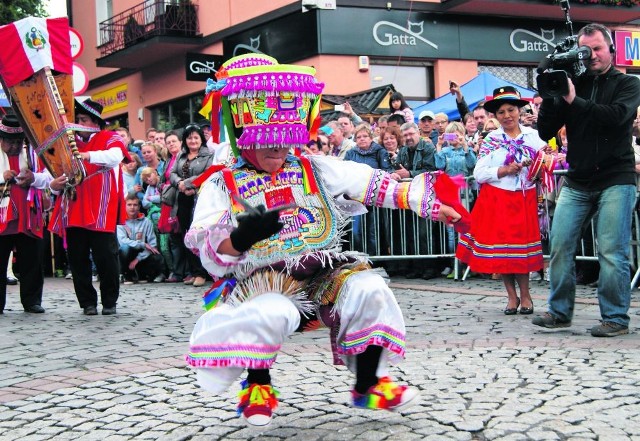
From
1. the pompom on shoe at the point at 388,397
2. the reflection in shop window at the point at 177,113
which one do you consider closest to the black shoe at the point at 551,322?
the pompom on shoe at the point at 388,397

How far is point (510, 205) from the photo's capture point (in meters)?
7.92

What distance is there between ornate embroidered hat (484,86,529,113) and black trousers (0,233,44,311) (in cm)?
478

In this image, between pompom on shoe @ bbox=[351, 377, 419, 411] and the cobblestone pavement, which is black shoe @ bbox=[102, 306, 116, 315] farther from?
pompom on shoe @ bbox=[351, 377, 419, 411]

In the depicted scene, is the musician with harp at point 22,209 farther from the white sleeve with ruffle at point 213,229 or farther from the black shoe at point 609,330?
the black shoe at point 609,330

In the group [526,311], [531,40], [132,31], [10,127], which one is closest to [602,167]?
[526,311]

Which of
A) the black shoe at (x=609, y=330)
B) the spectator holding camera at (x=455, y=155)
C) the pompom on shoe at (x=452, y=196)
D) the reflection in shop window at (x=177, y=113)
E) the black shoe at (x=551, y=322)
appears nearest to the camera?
the pompom on shoe at (x=452, y=196)

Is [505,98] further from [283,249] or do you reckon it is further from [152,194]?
[152,194]

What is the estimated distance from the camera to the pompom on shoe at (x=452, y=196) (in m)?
4.30

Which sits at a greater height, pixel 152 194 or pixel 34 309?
pixel 152 194

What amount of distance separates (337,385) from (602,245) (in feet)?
8.23

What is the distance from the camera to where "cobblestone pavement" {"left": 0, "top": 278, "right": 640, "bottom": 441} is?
4176mm

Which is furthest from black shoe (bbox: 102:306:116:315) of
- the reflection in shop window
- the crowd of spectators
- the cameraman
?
the reflection in shop window

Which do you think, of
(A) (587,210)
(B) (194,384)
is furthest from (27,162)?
(A) (587,210)

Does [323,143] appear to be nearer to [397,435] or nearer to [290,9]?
[397,435]
